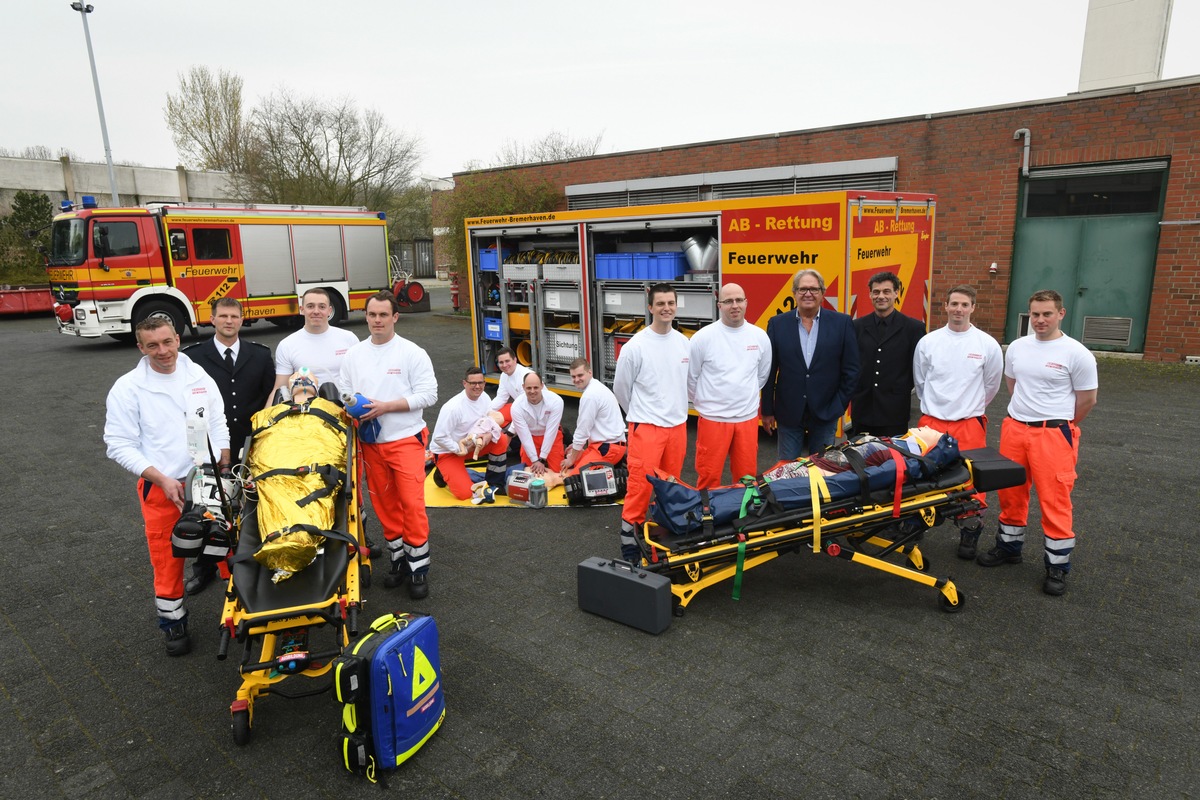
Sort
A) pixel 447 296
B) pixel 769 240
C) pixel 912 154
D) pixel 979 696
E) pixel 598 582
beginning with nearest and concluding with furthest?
1. pixel 979 696
2. pixel 598 582
3. pixel 769 240
4. pixel 912 154
5. pixel 447 296

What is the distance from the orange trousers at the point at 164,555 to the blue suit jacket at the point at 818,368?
171 inches

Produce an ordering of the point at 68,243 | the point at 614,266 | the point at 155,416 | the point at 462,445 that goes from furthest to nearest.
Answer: the point at 68,243 < the point at 614,266 < the point at 462,445 < the point at 155,416

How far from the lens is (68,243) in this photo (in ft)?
49.5

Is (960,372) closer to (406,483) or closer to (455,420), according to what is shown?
(406,483)

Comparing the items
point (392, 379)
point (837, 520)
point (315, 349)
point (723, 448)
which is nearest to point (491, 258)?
point (315, 349)

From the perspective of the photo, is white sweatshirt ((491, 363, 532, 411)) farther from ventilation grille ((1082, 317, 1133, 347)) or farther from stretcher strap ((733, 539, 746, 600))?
ventilation grille ((1082, 317, 1133, 347))

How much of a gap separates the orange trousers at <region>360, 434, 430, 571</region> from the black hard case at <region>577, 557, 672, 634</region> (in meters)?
1.14

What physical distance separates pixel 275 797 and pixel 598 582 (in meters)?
2.07

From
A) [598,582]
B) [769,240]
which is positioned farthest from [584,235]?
[598,582]

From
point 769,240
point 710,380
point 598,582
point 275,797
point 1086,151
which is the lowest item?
point 275,797

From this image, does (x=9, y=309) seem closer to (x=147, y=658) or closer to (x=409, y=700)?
(x=147, y=658)

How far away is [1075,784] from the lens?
3.08 m

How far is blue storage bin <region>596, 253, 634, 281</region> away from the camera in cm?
916

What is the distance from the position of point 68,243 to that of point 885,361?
54.5 feet
